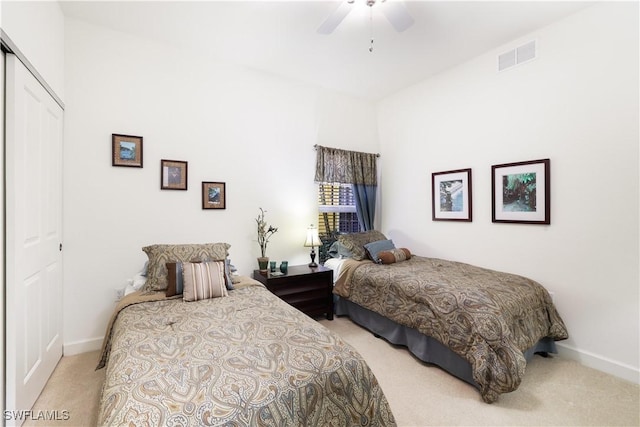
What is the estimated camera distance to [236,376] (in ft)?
3.97

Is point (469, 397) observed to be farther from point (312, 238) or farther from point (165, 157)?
point (165, 157)

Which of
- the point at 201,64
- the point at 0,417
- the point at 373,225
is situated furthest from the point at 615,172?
the point at 0,417

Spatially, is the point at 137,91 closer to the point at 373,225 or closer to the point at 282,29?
the point at 282,29

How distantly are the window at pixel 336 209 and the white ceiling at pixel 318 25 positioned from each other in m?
1.60

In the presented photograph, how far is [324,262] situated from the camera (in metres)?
4.07

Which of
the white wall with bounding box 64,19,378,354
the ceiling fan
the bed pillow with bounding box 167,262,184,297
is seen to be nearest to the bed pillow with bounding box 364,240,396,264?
the white wall with bounding box 64,19,378,354

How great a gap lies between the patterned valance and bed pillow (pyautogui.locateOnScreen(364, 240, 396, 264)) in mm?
1050

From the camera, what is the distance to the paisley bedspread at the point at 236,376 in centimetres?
105

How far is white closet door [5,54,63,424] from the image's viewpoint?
169 cm

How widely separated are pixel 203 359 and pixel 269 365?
315 mm

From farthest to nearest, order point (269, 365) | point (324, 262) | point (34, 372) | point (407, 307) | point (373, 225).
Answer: point (373, 225) → point (324, 262) → point (407, 307) → point (34, 372) → point (269, 365)

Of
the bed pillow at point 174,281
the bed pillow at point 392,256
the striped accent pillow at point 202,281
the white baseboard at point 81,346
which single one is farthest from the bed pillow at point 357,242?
the white baseboard at point 81,346

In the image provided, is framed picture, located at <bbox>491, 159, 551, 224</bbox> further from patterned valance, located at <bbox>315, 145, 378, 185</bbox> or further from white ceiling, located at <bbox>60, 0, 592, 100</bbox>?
patterned valance, located at <bbox>315, 145, 378, 185</bbox>

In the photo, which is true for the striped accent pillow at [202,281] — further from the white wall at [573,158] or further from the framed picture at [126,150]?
the white wall at [573,158]
